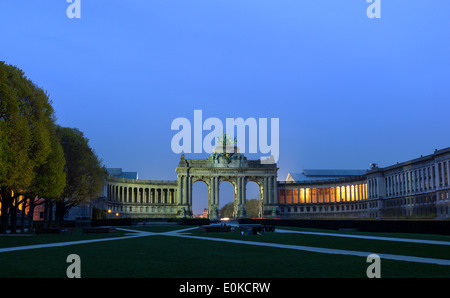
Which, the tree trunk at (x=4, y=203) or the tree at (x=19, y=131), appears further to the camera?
the tree trunk at (x=4, y=203)

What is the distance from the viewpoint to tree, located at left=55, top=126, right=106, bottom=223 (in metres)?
62.3

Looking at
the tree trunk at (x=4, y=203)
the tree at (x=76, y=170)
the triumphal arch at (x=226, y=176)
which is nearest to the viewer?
the tree trunk at (x=4, y=203)

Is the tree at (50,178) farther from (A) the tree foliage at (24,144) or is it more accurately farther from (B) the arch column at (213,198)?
(B) the arch column at (213,198)

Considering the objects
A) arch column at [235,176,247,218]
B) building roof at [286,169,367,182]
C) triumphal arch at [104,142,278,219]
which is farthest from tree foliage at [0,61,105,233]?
building roof at [286,169,367,182]

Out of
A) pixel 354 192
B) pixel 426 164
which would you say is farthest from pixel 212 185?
pixel 426 164

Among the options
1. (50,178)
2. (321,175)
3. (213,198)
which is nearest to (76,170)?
(50,178)

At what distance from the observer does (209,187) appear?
15288 centimetres

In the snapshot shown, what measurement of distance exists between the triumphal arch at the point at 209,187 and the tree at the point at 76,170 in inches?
3077

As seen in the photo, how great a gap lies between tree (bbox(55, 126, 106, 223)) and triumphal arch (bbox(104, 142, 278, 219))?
3077 inches

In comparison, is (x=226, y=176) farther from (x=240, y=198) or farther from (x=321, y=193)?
(x=321, y=193)

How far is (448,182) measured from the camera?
86.4 meters

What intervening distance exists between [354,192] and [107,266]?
126567 millimetres

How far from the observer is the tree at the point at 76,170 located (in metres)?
62.3

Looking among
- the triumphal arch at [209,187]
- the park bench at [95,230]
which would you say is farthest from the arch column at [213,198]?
the park bench at [95,230]
